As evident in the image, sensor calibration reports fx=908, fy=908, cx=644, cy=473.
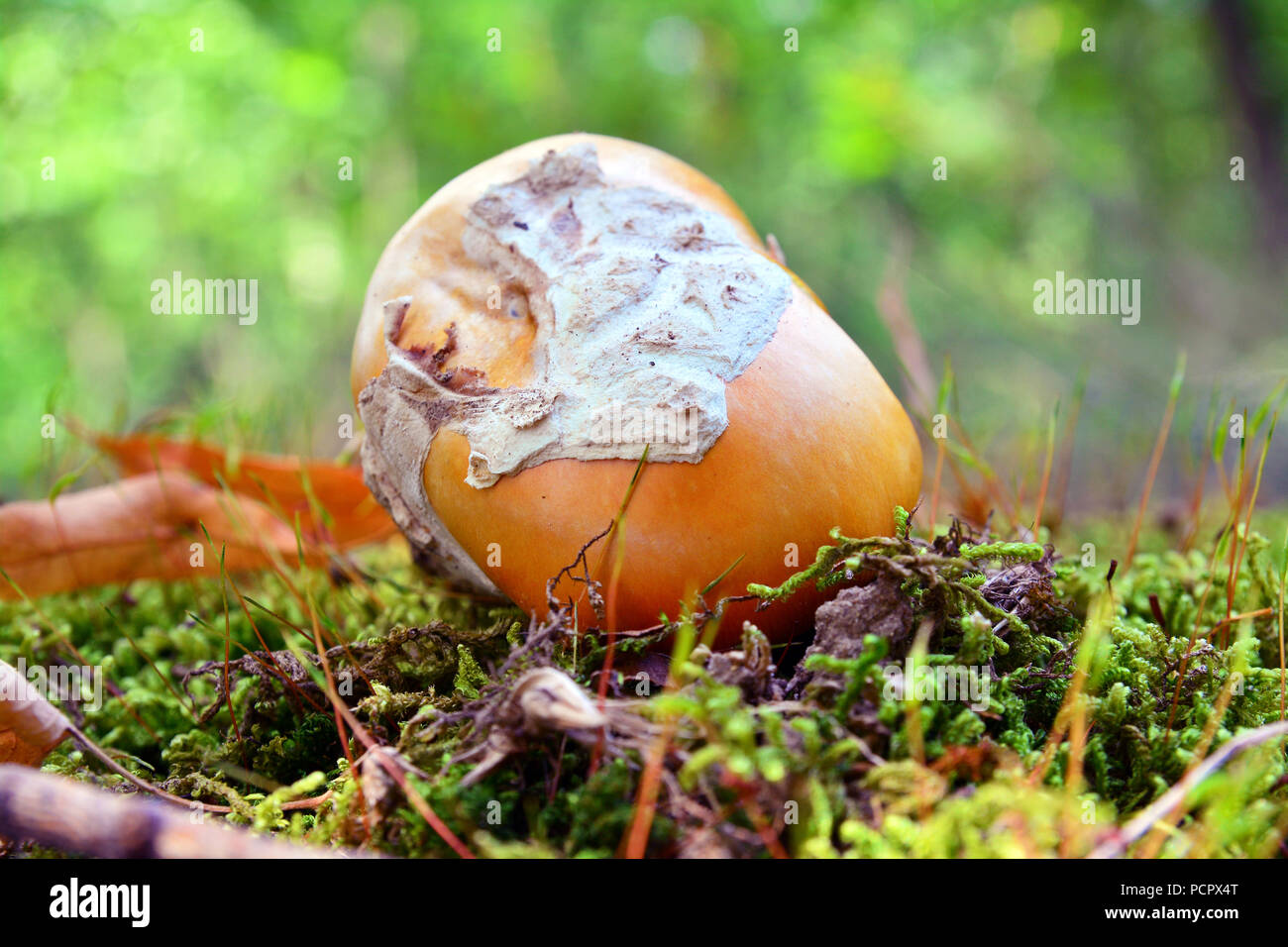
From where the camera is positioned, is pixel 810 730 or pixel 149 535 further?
pixel 149 535

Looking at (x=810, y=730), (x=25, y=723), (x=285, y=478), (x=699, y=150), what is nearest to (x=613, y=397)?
(x=810, y=730)

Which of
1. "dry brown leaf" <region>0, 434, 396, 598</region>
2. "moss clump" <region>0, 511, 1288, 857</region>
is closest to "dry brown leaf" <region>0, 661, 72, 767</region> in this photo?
"moss clump" <region>0, 511, 1288, 857</region>

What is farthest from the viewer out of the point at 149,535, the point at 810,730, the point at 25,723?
the point at 149,535

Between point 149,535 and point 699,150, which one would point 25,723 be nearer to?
point 149,535

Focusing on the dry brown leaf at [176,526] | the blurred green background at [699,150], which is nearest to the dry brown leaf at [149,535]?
the dry brown leaf at [176,526]

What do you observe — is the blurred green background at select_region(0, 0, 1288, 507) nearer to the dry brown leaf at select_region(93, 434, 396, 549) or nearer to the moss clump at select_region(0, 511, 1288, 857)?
the dry brown leaf at select_region(93, 434, 396, 549)

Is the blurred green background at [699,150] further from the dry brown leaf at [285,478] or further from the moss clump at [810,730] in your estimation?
the moss clump at [810,730]
